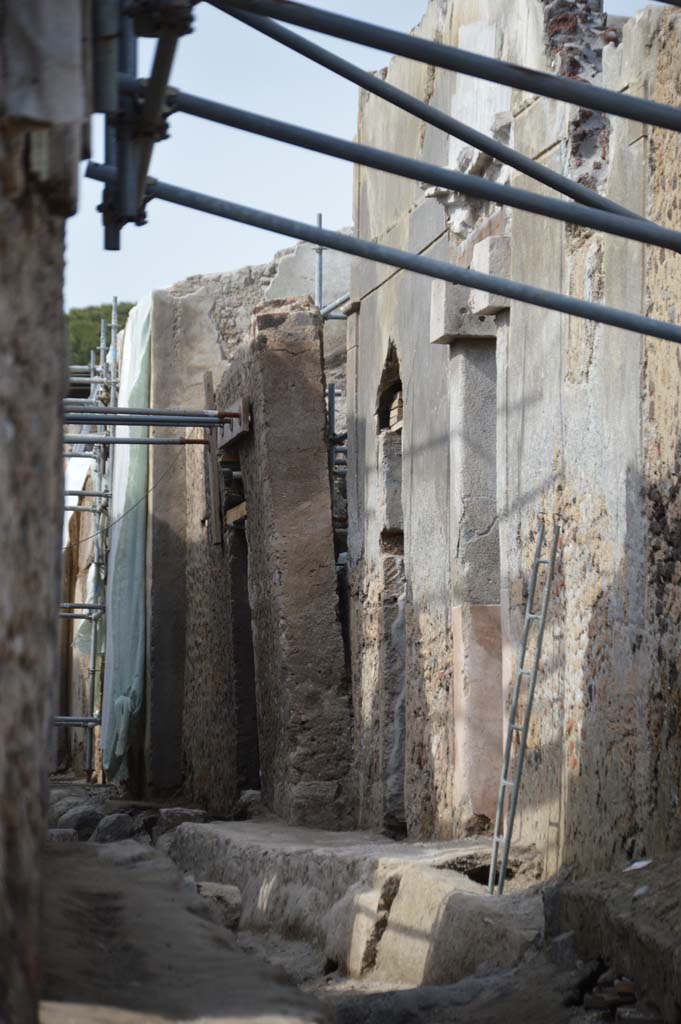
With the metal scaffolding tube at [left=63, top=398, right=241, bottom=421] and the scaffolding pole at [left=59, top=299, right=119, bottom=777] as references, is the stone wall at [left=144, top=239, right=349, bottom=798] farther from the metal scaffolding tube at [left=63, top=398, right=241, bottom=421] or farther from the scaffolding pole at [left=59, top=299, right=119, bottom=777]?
the scaffolding pole at [left=59, top=299, right=119, bottom=777]

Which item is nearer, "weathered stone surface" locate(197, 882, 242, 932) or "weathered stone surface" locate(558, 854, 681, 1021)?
"weathered stone surface" locate(558, 854, 681, 1021)

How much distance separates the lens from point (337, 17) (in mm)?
4066

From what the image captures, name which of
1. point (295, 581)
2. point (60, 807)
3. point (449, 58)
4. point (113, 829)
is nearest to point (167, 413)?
point (295, 581)

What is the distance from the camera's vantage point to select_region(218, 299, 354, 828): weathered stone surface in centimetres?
1019

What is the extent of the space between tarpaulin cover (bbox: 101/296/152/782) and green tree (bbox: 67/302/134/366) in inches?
821

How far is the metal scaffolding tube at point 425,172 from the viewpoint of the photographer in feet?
14.0

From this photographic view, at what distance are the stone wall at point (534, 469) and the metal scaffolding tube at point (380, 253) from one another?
1252 mm

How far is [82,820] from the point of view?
38.7 feet

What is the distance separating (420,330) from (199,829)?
318 centimetres

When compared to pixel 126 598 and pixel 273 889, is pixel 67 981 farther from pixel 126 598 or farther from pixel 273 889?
pixel 126 598

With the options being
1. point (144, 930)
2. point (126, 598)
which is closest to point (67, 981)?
point (144, 930)

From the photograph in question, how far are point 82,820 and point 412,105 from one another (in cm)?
803

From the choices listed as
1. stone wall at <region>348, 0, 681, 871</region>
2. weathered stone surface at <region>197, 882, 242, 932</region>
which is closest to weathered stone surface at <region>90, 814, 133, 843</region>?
stone wall at <region>348, 0, 681, 871</region>

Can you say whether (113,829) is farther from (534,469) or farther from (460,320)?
(534,469)
